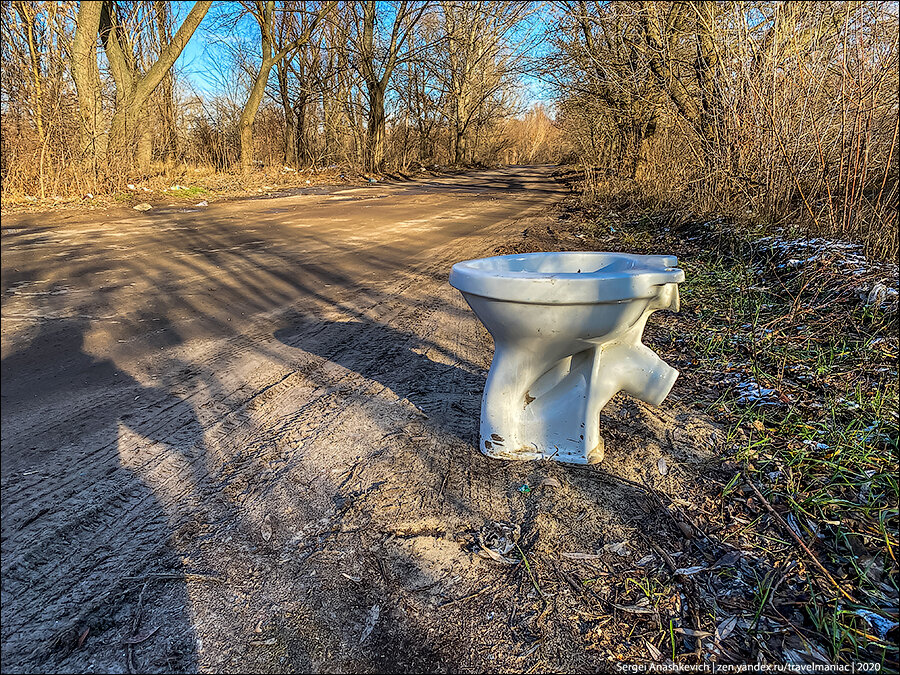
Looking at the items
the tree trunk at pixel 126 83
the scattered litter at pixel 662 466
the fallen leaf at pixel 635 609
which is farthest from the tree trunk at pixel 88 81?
the fallen leaf at pixel 635 609

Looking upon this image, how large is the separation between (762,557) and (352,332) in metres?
2.35

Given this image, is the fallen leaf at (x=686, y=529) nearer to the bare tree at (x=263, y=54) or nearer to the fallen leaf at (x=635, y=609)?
the fallen leaf at (x=635, y=609)

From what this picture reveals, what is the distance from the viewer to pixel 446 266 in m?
4.96

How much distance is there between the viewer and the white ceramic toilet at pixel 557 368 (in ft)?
5.73

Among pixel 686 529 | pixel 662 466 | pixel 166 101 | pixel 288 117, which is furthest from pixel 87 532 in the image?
pixel 288 117

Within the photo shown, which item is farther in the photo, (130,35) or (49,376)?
(130,35)

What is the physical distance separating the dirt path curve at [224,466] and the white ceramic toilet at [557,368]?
9.1 inches

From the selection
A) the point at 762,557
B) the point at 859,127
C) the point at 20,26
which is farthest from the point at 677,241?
the point at 20,26

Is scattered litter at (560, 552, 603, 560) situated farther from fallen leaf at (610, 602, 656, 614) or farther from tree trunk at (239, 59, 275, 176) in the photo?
tree trunk at (239, 59, 275, 176)

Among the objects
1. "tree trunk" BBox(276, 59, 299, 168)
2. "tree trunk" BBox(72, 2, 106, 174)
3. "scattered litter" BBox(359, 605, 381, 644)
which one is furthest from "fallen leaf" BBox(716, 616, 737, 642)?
"tree trunk" BBox(276, 59, 299, 168)

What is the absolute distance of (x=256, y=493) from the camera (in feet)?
5.61

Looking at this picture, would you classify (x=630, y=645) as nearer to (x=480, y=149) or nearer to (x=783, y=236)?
(x=783, y=236)

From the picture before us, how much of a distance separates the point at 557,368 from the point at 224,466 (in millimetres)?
1232

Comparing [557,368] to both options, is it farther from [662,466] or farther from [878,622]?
[878,622]
